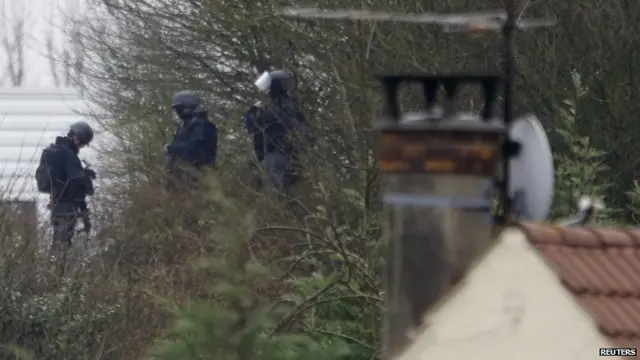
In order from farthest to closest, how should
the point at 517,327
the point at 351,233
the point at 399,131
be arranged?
the point at 351,233, the point at 399,131, the point at 517,327

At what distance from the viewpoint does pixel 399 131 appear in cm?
452

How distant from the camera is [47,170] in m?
12.1

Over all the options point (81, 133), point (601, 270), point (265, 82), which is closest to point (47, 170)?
point (81, 133)

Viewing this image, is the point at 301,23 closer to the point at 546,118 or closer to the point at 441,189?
the point at 546,118

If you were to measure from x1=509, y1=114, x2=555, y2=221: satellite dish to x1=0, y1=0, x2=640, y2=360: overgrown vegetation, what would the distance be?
1.05 m

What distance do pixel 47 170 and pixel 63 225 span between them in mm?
1359

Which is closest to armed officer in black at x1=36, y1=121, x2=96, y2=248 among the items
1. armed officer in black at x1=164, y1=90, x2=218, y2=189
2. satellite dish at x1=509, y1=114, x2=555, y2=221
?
armed officer in black at x1=164, y1=90, x2=218, y2=189

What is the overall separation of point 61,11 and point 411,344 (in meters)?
15.7

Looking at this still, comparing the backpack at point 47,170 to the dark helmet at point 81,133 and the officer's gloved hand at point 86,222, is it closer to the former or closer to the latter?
the dark helmet at point 81,133

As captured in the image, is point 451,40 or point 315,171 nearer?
point 315,171

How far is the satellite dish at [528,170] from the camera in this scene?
4703 millimetres

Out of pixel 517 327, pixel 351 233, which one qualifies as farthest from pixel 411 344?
pixel 351 233

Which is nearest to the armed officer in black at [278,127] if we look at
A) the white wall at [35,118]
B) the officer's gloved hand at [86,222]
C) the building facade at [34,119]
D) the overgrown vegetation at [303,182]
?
the overgrown vegetation at [303,182]

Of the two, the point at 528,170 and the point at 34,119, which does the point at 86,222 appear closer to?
the point at 528,170
